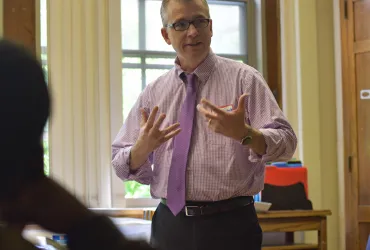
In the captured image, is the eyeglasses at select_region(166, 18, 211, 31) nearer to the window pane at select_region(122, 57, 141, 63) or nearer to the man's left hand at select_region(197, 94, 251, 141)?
the man's left hand at select_region(197, 94, 251, 141)

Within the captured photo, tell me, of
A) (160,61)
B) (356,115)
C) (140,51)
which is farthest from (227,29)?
(356,115)

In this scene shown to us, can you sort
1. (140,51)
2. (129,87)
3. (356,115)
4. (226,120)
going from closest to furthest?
(226,120) → (129,87) → (140,51) → (356,115)

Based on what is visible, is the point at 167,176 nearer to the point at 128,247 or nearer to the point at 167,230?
the point at 167,230

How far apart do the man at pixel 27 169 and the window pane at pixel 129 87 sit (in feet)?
13.2

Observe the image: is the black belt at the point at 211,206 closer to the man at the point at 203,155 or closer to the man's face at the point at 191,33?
the man at the point at 203,155

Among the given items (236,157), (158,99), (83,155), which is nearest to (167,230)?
(236,157)

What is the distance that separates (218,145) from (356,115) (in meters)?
3.25

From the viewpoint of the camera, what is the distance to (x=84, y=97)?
4168mm

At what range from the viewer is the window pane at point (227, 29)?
15.9 feet

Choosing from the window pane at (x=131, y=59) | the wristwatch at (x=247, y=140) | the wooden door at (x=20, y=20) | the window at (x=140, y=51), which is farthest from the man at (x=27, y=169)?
the window pane at (x=131, y=59)

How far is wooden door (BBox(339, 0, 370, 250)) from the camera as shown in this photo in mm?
4773

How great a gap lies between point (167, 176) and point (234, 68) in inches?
16.5

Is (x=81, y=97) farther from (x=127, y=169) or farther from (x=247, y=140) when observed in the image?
(x=247, y=140)

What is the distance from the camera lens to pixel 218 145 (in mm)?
1871
